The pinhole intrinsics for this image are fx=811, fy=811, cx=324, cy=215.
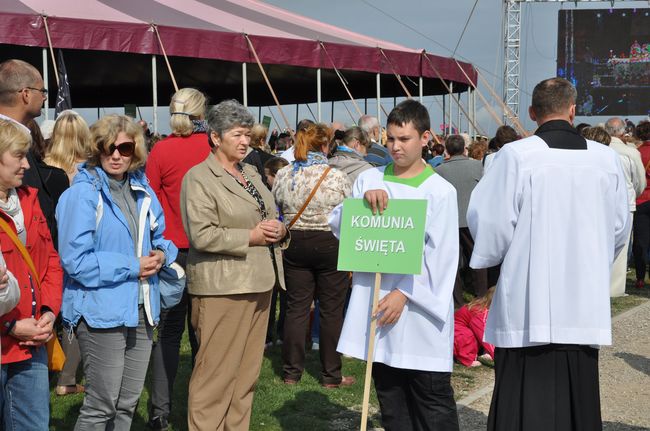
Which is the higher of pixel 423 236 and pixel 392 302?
pixel 423 236

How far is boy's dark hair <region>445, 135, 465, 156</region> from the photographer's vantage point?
8.70m

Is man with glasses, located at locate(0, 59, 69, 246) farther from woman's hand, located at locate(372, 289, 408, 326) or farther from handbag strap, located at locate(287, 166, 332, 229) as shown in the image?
handbag strap, located at locate(287, 166, 332, 229)

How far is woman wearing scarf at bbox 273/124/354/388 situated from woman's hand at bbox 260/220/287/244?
1745mm

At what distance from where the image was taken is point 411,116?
3.88 metres

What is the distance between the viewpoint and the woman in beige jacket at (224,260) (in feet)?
13.6

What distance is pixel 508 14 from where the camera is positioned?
3081cm

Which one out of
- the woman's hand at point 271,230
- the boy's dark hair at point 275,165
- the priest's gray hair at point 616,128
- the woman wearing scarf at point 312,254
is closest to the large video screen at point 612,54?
the priest's gray hair at point 616,128

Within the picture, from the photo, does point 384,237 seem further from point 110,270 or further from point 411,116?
point 110,270

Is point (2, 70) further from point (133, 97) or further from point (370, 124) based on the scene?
point (133, 97)

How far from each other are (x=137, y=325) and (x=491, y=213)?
1.74m

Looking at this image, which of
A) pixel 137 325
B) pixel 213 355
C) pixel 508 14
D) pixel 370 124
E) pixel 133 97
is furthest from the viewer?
pixel 508 14

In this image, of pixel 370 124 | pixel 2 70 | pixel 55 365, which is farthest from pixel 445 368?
pixel 370 124

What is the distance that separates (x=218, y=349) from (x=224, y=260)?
1.57 feet

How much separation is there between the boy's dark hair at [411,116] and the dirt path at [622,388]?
2261 millimetres
